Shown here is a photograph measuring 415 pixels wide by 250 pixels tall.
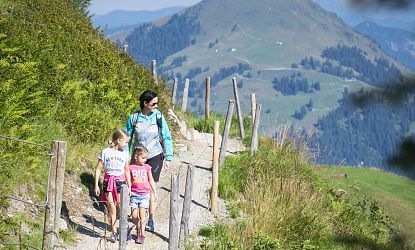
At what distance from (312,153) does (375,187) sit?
27.3 m

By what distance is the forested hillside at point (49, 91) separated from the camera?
996 centimetres

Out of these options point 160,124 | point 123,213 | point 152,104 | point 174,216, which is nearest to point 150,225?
point 160,124

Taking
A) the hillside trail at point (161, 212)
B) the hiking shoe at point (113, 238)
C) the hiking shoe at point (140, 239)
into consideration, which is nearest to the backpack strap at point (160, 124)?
the hillside trail at point (161, 212)

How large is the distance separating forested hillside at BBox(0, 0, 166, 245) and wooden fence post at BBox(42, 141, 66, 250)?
923mm

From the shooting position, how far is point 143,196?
31.2ft

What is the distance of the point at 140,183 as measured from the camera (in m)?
9.52

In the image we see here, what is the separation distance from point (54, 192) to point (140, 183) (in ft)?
7.80

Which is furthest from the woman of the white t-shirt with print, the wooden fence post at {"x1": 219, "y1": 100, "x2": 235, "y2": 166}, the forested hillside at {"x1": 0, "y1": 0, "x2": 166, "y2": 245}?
the wooden fence post at {"x1": 219, "y1": 100, "x2": 235, "y2": 166}

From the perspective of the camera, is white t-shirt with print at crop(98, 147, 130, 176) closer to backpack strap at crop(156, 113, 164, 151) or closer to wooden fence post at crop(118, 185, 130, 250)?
backpack strap at crop(156, 113, 164, 151)

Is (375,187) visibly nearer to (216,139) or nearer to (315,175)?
(315,175)

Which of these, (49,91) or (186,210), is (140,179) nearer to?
(186,210)

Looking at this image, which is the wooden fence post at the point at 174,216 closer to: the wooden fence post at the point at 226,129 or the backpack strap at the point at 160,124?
the backpack strap at the point at 160,124

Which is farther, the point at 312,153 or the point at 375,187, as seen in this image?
the point at 375,187

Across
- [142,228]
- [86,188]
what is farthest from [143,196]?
[86,188]
